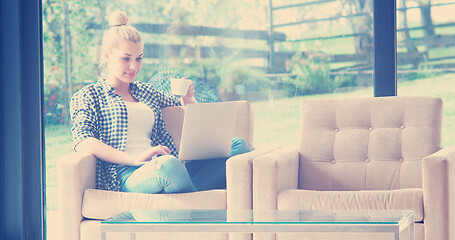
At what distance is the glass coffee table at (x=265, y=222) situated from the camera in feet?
6.09

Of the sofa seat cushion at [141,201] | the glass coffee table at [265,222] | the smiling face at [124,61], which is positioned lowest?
the sofa seat cushion at [141,201]

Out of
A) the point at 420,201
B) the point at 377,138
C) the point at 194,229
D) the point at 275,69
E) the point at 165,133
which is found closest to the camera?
the point at 194,229

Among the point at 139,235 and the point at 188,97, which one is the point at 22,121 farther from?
the point at 139,235

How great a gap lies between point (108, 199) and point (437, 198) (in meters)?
1.41

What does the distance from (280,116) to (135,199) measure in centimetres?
122

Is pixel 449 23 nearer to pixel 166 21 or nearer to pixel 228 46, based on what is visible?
pixel 228 46

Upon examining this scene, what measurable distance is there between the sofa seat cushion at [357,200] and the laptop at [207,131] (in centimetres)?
39

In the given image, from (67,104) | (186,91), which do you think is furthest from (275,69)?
(67,104)

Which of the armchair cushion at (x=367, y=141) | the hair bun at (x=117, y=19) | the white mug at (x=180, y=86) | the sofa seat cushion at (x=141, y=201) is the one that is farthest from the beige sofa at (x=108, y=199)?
the hair bun at (x=117, y=19)

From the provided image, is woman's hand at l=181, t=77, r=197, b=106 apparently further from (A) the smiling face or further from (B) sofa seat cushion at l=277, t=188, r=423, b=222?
(B) sofa seat cushion at l=277, t=188, r=423, b=222

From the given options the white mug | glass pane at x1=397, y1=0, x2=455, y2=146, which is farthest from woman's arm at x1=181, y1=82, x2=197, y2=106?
glass pane at x1=397, y1=0, x2=455, y2=146

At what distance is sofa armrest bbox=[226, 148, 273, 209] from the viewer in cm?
269

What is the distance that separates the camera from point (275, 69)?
3.64m

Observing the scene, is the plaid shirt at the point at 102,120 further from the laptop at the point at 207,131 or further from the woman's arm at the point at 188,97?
the laptop at the point at 207,131
